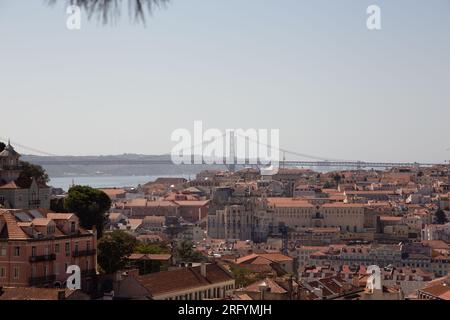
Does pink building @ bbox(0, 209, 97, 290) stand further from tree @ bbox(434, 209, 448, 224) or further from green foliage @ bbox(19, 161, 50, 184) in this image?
tree @ bbox(434, 209, 448, 224)

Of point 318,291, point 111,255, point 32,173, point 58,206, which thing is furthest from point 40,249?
point 32,173

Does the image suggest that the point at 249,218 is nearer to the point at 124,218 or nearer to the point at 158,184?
the point at 124,218

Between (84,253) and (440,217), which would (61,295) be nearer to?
(84,253)

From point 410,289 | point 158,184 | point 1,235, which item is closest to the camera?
point 1,235

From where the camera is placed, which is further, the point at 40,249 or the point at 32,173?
the point at 32,173

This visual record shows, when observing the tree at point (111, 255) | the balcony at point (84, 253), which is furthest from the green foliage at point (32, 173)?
the balcony at point (84, 253)

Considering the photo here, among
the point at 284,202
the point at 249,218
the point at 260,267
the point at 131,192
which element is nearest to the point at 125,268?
the point at 260,267

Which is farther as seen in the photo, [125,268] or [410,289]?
[410,289]

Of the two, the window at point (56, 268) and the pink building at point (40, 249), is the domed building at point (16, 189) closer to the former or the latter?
the pink building at point (40, 249)
